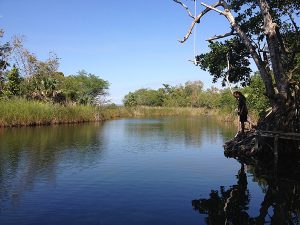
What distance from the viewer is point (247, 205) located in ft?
32.3

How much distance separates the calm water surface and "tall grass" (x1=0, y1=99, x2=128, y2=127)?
594 inches

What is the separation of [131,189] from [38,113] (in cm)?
2760

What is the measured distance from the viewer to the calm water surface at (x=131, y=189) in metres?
8.75

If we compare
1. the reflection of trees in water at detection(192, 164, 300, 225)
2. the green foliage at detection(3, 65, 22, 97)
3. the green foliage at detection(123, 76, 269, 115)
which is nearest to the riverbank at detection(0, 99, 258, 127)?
the green foliage at detection(3, 65, 22, 97)

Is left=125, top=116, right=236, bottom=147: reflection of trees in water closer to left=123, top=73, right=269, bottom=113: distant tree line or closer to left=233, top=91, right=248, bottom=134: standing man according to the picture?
left=233, top=91, right=248, bottom=134: standing man

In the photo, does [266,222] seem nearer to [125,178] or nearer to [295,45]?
[125,178]

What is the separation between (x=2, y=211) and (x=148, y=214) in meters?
3.45

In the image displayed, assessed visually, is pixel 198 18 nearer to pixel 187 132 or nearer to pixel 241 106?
pixel 241 106

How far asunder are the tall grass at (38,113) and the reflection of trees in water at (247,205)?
2662 cm

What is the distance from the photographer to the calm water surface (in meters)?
8.75

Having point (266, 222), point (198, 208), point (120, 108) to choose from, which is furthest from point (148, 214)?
point (120, 108)

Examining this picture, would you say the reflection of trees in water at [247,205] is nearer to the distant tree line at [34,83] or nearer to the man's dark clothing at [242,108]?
the man's dark clothing at [242,108]


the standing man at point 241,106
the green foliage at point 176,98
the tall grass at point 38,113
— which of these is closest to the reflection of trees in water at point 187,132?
the standing man at point 241,106

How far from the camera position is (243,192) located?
11273 millimetres
